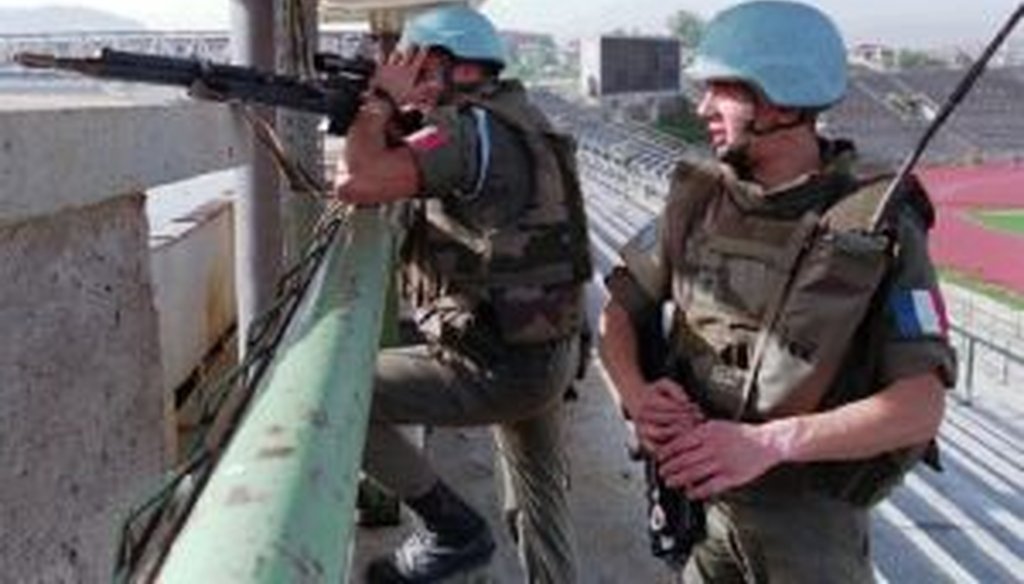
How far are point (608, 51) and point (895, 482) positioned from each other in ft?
185

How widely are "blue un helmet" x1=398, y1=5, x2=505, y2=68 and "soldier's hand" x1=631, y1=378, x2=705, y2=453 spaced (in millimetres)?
1106

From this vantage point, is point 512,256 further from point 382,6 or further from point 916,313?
point 382,6

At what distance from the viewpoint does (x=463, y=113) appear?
2.98 metres

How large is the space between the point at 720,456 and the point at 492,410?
108cm

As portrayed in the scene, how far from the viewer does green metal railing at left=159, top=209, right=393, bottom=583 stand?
909 millimetres

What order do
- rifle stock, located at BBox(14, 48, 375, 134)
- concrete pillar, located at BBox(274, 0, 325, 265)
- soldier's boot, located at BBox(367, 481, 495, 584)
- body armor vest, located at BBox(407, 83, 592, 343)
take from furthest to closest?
1. concrete pillar, located at BBox(274, 0, 325, 265)
2. soldier's boot, located at BBox(367, 481, 495, 584)
3. body armor vest, located at BBox(407, 83, 592, 343)
4. rifle stock, located at BBox(14, 48, 375, 134)

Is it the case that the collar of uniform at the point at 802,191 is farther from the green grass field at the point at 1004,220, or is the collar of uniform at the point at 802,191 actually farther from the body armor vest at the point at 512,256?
the green grass field at the point at 1004,220

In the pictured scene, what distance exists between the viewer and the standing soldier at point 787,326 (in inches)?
86.7

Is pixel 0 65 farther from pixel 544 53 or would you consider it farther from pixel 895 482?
pixel 544 53

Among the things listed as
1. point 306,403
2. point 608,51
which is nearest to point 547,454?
point 306,403

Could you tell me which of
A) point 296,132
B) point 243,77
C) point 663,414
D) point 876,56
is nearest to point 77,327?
point 243,77

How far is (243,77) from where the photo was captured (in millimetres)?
2627

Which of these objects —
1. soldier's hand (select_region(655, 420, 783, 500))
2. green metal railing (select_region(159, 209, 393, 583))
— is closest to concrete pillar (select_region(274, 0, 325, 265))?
soldier's hand (select_region(655, 420, 783, 500))

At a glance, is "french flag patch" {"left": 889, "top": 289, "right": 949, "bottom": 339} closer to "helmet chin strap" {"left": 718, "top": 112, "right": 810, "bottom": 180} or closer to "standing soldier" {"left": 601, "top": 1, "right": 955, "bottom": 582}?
"standing soldier" {"left": 601, "top": 1, "right": 955, "bottom": 582}
